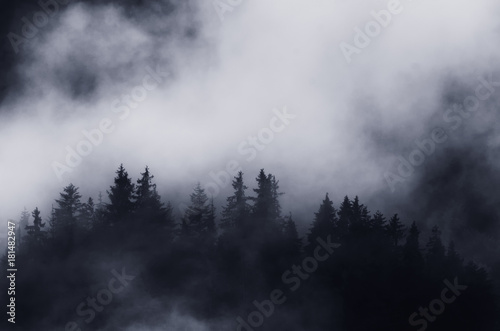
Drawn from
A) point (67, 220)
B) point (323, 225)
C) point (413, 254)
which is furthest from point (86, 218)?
point (413, 254)

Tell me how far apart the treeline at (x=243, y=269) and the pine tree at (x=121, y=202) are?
0.36 ft

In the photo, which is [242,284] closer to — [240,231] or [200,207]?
[240,231]

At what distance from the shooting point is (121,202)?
70.3 meters

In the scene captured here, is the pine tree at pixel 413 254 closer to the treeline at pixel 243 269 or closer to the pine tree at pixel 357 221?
the treeline at pixel 243 269

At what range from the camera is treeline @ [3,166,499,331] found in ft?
207

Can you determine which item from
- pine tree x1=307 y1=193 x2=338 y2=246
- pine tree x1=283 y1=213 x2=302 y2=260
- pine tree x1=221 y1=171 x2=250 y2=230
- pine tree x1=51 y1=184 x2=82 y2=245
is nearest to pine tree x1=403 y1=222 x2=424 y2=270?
pine tree x1=307 y1=193 x2=338 y2=246

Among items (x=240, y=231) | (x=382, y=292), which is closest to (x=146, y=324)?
(x=240, y=231)

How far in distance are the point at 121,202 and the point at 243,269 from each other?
1527 cm

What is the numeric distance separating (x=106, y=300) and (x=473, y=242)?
124 metres

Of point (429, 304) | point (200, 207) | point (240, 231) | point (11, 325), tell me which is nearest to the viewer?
point (429, 304)

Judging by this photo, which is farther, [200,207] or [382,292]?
[200,207]

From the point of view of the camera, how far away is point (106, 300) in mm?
66000

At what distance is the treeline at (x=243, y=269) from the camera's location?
63.0m

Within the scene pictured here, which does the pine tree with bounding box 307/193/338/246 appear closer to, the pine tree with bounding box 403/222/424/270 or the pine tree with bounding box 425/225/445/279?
the pine tree with bounding box 403/222/424/270
